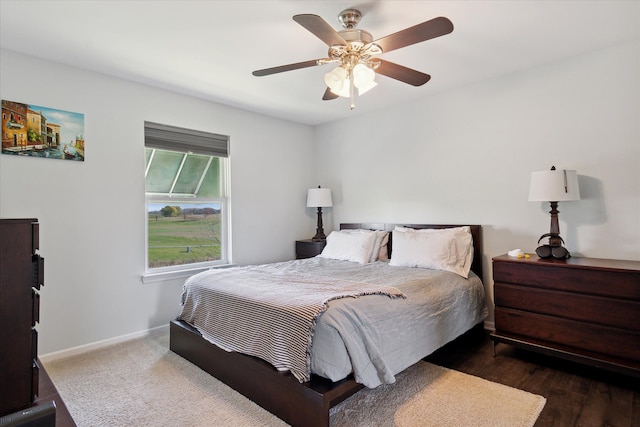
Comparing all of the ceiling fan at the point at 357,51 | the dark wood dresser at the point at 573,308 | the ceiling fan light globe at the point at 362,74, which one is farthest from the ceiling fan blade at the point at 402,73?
the dark wood dresser at the point at 573,308

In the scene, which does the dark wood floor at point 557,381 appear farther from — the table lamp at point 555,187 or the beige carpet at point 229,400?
the table lamp at point 555,187

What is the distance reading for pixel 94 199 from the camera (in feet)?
10.0

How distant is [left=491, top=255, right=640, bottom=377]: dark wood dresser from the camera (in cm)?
222

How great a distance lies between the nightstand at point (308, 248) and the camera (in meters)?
4.44

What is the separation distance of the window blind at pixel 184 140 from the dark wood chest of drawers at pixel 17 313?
6.37 ft

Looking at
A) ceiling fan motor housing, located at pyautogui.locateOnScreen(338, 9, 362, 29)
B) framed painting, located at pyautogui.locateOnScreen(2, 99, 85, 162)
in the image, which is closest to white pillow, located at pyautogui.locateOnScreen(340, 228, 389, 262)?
ceiling fan motor housing, located at pyautogui.locateOnScreen(338, 9, 362, 29)

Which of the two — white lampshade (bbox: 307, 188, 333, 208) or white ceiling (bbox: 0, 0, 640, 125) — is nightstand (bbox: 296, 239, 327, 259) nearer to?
white lampshade (bbox: 307, 188, 333, 208)

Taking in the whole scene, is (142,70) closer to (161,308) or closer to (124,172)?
(124,172)

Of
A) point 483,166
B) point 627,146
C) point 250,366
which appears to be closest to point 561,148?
point 627,146

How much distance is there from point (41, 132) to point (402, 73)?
296 cm

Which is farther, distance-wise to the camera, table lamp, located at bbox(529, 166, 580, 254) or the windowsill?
the windowsill

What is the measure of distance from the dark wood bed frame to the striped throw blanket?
0.18ft

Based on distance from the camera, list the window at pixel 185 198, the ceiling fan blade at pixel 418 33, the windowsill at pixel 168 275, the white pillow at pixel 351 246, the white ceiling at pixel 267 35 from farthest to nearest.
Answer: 1. the white pillow at pixel 351 246
2. the window at pixel 185 198
3. the windowsill at pixel 168 275
4. the white ceiling at pixel 267 35
5. the ceiling fan blade at pixel 418 33

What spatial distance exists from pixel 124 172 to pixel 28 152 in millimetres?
715
